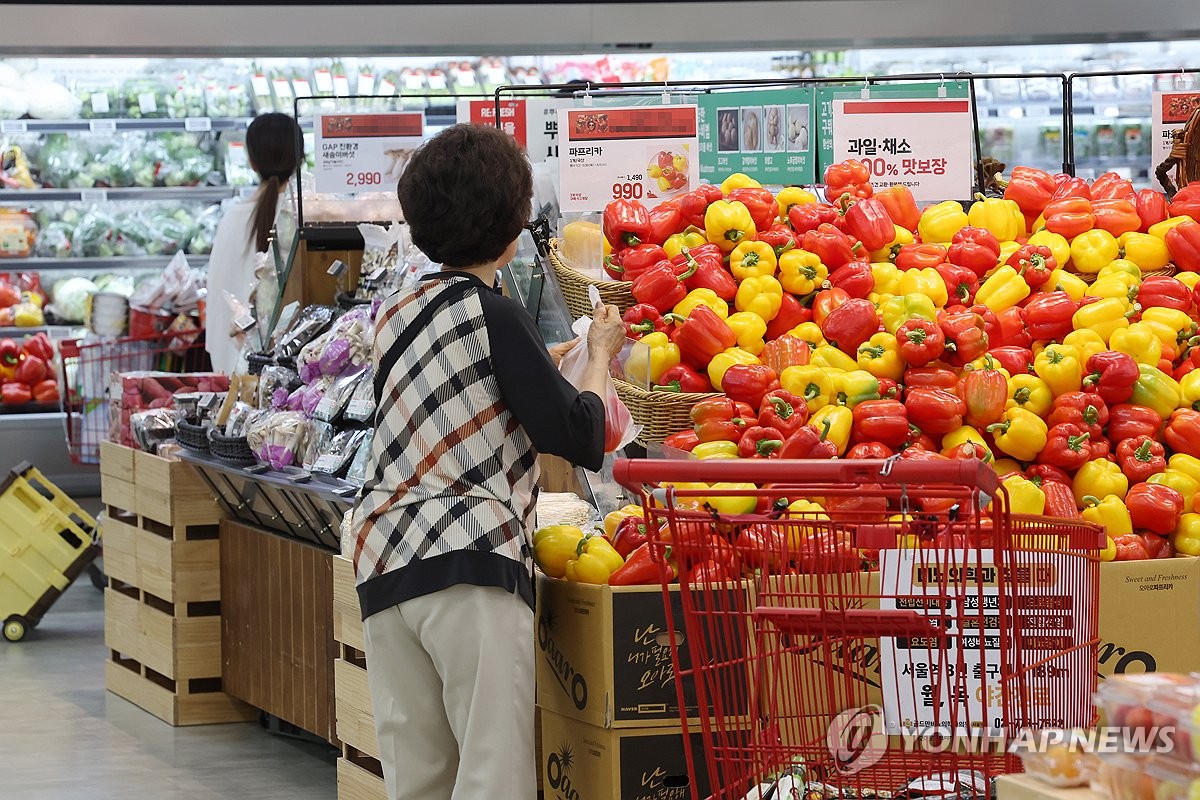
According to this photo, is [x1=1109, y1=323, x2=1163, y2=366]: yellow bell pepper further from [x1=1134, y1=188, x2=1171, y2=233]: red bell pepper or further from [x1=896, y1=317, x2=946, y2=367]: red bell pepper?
[x1=1134, y1=188, x2=1171, y2=233]: red bell pepper

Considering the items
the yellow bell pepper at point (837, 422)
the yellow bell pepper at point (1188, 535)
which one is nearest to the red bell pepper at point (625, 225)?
the yellow bell pepper at point (837, 422)

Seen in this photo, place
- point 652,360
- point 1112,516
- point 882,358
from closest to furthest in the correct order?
1. point 1112,516
2. point 882,358
3. point 652,360

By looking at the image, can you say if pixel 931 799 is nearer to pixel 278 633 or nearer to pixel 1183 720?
pixel 1183 720

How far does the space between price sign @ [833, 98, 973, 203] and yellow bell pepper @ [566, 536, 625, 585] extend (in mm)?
2164

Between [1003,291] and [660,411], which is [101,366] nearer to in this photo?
[660,411]

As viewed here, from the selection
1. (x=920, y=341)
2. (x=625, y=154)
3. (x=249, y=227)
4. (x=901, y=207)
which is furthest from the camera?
(x=249, y=227)

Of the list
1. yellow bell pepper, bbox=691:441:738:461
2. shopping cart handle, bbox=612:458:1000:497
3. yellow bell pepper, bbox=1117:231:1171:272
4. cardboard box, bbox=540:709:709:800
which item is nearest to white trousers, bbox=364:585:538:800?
cardboard box, bbox=540:709:709:800

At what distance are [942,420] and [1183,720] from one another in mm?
1866

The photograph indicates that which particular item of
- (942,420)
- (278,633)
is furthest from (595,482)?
(278,633)

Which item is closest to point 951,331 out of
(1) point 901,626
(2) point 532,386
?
(2) point 532,386

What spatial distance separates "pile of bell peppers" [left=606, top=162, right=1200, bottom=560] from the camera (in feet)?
10.5

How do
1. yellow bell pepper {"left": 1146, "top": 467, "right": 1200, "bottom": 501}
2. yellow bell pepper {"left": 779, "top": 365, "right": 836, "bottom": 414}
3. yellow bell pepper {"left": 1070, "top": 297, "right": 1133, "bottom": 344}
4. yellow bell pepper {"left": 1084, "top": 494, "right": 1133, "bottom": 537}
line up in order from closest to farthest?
1. yellow bell pepper {"left": 1084, "top": 494, "right": 1133, "bottom": 537}
2. yellow bell pepper {"left": 1146, "top": 467, "right": 1200, "bottom": 501}
3. yellow bell pepper {"left": 779, "top": 365, "right": 836, "bottom": 414}
4. yellow bell pepper {"left": 1070, "top": 297, "right": 1133, "bottom": 344}

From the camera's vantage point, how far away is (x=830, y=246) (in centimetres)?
383

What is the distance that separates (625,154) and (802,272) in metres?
0.92
